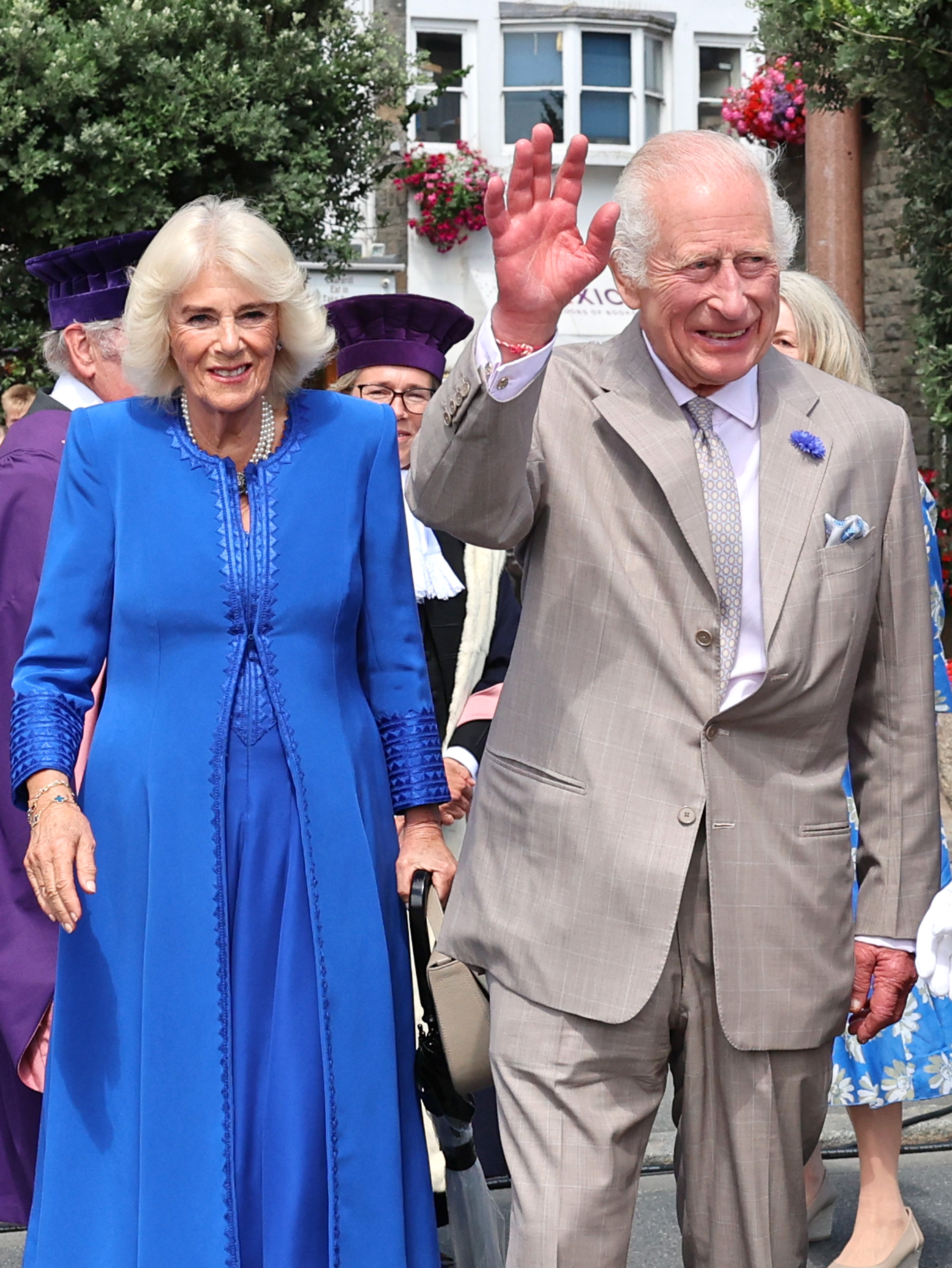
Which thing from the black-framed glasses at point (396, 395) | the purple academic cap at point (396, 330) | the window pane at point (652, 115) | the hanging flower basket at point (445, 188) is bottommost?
the black-framed glasses at point (396, 395)

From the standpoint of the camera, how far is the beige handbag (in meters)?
2.96

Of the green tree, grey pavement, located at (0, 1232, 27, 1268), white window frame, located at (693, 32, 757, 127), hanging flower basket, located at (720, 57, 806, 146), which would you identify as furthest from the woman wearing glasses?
white window frame, located at (693, 32, 757, 127)

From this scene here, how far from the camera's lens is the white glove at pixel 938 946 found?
2531 millimetres

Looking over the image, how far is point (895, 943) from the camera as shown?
290 centimetres

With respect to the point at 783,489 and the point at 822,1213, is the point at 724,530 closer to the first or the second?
the point at 783,489

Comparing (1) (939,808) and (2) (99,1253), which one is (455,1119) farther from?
(1) (939,808)

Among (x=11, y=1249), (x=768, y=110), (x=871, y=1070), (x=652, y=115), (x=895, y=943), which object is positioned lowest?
(x=11, y=1249)

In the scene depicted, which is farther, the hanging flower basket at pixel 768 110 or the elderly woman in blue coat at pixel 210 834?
the hanging flower basket at pixel 768 110

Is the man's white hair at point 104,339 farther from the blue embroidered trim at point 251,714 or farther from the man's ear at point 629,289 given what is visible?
the man's ear at point 629,289

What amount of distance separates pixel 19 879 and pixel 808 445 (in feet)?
6.03

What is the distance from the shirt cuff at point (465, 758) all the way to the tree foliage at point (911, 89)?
5.68 meters

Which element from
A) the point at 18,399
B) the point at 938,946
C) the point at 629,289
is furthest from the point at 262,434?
the point at 18,399

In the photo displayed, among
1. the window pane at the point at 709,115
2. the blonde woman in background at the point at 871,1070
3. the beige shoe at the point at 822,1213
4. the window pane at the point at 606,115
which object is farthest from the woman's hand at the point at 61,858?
the window pane at the point at 709,115

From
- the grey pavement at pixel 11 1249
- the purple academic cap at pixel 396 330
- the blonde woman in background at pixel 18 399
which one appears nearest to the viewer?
the grey pavement at pixel 11 1249
